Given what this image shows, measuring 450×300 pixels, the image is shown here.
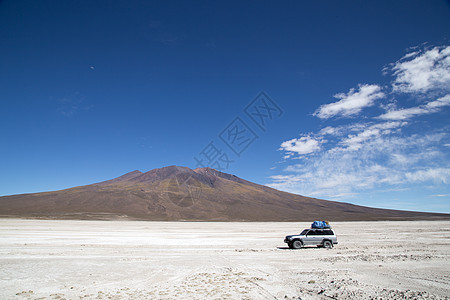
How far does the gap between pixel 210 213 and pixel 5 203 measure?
9376 cm

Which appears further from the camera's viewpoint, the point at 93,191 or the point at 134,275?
the point at 93,191

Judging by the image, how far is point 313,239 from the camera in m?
21.7

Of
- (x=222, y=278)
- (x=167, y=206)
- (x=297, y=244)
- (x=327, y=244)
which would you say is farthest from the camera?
(x=167, y=206)

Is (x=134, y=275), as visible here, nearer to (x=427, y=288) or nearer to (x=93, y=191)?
(x=427, y=288)

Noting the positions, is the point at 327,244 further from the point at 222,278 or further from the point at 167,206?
the point at 167,206

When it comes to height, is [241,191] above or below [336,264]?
above

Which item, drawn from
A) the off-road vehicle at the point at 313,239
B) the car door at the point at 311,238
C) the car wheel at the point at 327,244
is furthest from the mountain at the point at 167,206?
the car wheel at the point at 327,244

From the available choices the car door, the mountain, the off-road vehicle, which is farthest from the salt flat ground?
the mountain

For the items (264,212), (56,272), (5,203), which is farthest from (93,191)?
Answer: (56,272)

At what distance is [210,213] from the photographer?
125750mm

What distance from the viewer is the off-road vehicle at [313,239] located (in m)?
21.4

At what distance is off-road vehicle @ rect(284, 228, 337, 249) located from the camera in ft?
70.1

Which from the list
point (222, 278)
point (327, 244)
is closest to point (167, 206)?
point (327, 244)

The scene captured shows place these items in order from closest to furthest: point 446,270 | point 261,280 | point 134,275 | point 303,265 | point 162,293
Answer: point 162,293
point 261,280
point 134,275
point 446,270
point 303,265
